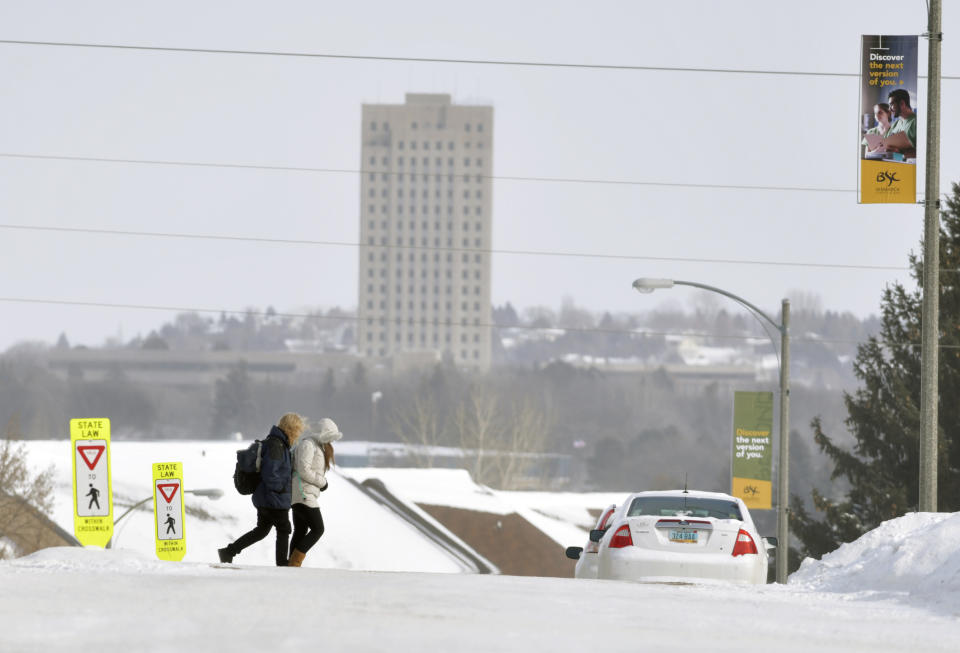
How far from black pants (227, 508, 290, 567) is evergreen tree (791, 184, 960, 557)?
2467 cm

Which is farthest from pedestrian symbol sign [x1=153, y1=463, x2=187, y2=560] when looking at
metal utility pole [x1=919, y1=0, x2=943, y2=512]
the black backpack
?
metal utility pole [x1=919, y1=0, x2=943, y2=512]

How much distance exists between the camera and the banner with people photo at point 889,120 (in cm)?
2083

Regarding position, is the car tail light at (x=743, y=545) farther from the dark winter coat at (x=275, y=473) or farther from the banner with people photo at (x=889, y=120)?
the banner with people photo at (x=889, y=120)

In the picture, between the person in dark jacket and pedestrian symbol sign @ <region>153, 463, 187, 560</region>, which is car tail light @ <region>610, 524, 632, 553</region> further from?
pedestrian symbol sign @ <region>153, 463, 187, 560</region>

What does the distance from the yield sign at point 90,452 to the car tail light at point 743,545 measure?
9.89m

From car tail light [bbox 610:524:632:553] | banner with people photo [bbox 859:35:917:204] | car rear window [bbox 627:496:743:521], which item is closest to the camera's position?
car tail light [bbox 610:524:632:553]

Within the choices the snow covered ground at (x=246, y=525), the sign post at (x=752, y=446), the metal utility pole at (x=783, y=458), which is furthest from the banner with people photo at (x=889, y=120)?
the snow covered ground at (x=246, y=525)

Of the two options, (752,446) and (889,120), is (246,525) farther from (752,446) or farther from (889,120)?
(889,120)

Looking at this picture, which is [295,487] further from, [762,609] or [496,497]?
[496,497]

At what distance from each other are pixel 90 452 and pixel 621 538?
29.7 ft

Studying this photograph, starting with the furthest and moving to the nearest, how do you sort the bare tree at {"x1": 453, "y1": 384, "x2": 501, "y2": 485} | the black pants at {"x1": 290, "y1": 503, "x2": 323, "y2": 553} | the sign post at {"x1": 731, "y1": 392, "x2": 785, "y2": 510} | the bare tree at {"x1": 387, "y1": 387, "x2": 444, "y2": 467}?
the bare tree at {"x1": 387, "y1": 387, "x2": 444, "y2": 467}, the bare tree at {"x1": 453, "y1": 384, "x2": 501, "y2": 485}, the sign post at {"x1": 731, "y1": 392, "x2": 785, "y2": 510}, the black pants at {"x1": 290, "y1": 503, "x2": 323, "y2": 553}

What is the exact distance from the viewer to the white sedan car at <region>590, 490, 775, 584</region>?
50.9 feet

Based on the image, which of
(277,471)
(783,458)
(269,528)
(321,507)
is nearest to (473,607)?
(277,471)

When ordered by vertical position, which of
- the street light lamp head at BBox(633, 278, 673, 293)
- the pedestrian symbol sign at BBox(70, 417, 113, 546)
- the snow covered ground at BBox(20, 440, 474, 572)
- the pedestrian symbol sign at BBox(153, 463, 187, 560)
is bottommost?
the snow covered ground at BBox(20, 440, 474, 572)
